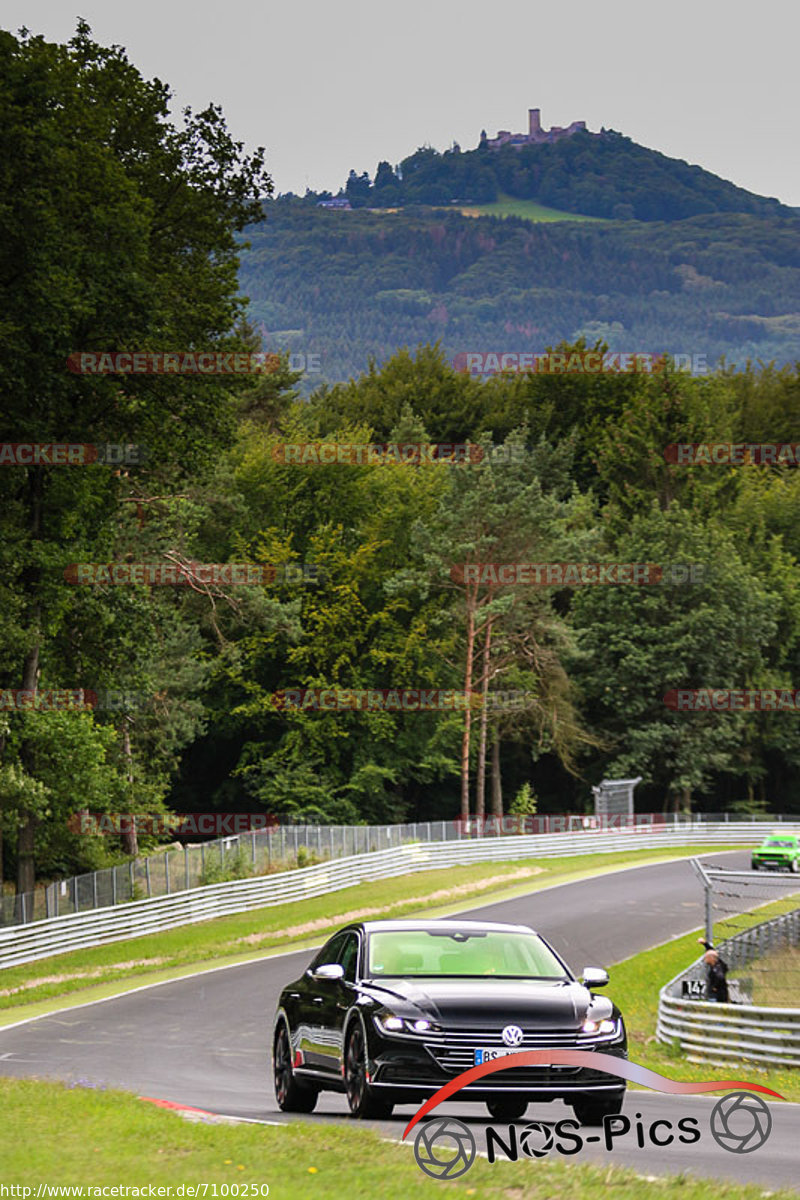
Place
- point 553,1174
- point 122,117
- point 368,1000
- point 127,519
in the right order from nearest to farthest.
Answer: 1. point 553,1174
2. point 368,1000
3. point 122,117
4. point 127,519

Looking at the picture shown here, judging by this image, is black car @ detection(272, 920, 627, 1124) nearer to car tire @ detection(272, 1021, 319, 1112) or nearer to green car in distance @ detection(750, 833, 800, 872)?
car tire @ detection(272, 1021, 319, 1112)

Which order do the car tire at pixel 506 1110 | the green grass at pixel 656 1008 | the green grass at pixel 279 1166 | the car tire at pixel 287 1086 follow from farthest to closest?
the green grass at pixel 656 1008
the car tire at pixel 287 1086
the car tire at pixel 506 1110
the green grass at pixel 279 1166

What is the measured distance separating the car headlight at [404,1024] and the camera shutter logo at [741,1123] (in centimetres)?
224

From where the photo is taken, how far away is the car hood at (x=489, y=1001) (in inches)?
446

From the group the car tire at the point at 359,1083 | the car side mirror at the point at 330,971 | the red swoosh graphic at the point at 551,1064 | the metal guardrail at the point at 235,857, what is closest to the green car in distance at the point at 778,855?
the metal guardrail at the point at 235,857

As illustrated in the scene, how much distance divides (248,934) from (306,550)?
38.5 meters

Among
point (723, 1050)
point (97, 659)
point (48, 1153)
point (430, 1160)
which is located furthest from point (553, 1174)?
point (97, 659)

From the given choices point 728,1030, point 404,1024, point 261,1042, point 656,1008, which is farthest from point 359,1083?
point 656,1008

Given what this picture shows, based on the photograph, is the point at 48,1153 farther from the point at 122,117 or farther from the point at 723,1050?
the point at 122,117

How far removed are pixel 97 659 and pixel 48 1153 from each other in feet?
98.5

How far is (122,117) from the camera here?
38.4m

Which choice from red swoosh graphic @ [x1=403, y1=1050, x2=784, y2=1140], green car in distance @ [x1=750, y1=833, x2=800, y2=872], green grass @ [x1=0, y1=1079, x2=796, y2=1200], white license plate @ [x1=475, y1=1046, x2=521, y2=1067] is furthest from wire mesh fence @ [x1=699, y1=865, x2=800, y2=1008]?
green car in distance @ [x1=750, y1=833, x2=800, y2=872]

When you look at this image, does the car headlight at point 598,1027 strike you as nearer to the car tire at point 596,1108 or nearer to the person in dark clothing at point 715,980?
the car tire at point 596,1108

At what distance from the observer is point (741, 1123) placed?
42.0 ft
